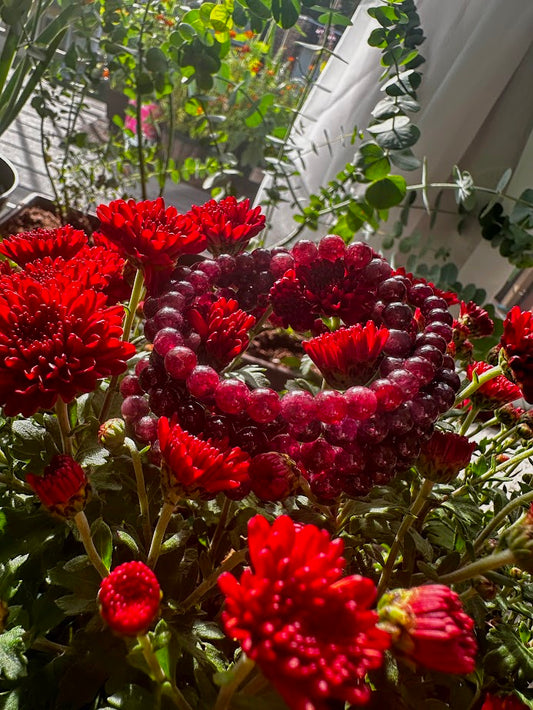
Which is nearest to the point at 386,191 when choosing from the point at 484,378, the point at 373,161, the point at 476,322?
the point at 373,161

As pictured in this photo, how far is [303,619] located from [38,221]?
107 cm

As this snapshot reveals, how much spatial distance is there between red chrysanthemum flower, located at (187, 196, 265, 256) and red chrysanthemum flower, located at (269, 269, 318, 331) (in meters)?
0.06

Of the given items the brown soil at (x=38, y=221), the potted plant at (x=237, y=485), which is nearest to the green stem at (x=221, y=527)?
the potted plant at (x=237, y=485)

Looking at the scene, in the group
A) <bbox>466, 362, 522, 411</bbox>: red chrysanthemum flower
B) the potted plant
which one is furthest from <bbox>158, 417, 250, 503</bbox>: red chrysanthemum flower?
<bbox>466, 362, 522, 411</bbox>: red chrysanthemum flower

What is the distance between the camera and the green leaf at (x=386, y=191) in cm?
80

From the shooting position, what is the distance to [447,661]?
0.20m

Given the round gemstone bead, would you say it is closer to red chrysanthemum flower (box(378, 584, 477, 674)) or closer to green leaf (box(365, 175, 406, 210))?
red chrysanthemum flower (box(378, 584, 477, 674))

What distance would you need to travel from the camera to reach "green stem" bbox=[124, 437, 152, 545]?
0.32 metres

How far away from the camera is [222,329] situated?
0.31m

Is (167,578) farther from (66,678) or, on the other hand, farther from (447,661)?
(447,661)

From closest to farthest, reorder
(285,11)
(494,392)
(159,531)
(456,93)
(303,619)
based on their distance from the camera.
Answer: (303,619), (159,531), (494,392), (285,11), (456,93)

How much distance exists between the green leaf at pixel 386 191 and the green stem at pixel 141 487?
0.59m

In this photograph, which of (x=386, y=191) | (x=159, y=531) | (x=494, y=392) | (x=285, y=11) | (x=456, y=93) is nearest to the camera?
(x=159, y=531)

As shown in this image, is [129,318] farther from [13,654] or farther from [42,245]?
[13,654]
